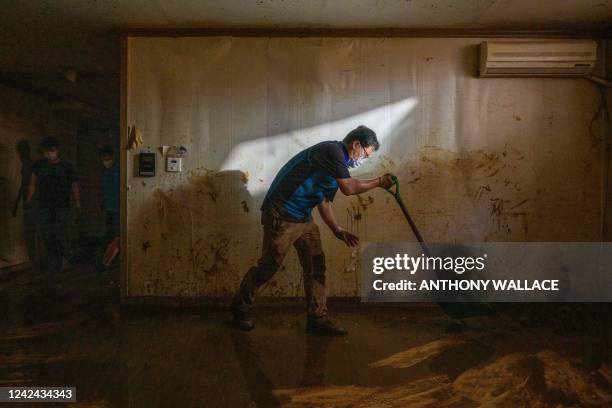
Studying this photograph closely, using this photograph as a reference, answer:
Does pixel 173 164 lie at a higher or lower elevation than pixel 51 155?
lower

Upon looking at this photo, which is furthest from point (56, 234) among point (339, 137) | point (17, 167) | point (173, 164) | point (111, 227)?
point (339, 137)

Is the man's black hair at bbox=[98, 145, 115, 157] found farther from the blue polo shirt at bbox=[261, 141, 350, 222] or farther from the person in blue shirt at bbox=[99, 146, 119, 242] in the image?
the blue polo shirt at bbox=[261, 141, 350, 222]

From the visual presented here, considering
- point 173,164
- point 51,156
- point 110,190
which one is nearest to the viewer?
point 173,164

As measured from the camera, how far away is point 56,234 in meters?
5.39

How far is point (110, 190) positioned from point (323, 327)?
3.22 m

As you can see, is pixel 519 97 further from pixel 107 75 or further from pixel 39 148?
pixel 39 148

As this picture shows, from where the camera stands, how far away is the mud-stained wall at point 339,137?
399 centimetres

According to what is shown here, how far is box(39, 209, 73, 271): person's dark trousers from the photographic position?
209 inches

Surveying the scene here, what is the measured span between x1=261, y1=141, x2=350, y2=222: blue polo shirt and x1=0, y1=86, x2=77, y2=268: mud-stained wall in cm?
397

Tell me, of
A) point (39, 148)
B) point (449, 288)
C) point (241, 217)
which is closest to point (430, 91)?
point (449, 288)

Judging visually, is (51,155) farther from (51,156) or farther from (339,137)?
(339,137)

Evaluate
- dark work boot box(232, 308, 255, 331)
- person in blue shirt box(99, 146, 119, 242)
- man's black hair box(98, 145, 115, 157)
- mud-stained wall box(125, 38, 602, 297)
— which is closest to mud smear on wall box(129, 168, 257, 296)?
mud-stained wall box(125, 38, 602, 297)

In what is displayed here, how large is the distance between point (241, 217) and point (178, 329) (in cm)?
112

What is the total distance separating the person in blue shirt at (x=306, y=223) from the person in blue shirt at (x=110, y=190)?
8.03 ft
